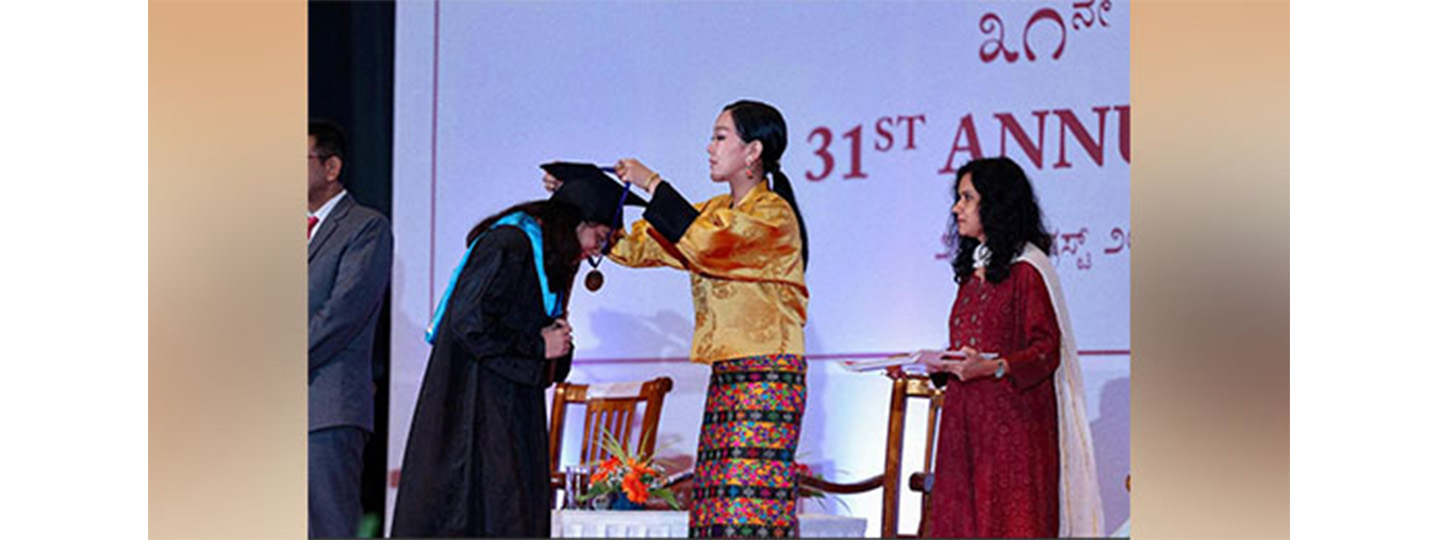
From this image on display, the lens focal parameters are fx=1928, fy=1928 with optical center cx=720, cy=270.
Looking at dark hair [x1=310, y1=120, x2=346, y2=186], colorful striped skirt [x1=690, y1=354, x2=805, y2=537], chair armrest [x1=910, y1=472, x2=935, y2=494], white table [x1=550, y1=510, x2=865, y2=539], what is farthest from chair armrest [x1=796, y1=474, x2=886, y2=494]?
dark hair [x1=310, y1=120, x2=346, y2=186]

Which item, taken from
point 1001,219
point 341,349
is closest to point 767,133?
point 1001,219

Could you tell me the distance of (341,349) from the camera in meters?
5.62

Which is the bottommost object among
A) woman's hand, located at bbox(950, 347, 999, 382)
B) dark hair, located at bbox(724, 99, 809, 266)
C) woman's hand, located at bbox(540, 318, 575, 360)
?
woman's hand, located at bbox(950, 347, 999, 382)

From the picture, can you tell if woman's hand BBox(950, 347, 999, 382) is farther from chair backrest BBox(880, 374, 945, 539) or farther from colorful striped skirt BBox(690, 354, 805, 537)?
colorful striped skirt BBox(690, 354, 805, 537)

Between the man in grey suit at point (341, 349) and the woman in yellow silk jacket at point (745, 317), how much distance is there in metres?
0.79

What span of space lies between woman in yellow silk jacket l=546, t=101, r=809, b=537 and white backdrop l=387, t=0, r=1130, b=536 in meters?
0.91

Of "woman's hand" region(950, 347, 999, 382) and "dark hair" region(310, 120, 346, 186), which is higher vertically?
"dark hair" region(310, 120, 346, 186)

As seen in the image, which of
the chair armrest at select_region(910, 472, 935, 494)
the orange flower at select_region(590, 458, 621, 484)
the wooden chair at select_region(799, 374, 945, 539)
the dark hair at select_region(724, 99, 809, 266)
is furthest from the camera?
the wooden chair at select_region(799, 374, 945, 539)

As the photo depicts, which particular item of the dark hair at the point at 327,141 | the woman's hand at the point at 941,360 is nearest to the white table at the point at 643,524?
the woman's hand at the point at 941,360

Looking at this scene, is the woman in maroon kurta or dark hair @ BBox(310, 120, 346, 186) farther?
dark hair @ BBox(310, 120, 346, 186)

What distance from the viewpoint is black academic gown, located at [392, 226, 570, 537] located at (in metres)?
5.12

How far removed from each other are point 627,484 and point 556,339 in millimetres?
542
